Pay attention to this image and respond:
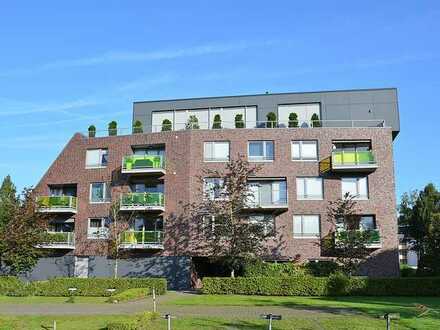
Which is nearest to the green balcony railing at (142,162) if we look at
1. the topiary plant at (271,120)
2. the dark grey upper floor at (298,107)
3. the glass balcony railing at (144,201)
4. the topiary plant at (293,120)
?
the glass balcony railing at (144,201)

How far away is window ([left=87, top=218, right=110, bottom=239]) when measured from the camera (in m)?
42.3

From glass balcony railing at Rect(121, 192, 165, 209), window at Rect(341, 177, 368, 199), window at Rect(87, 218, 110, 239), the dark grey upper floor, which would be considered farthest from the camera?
the dark grey upper floor

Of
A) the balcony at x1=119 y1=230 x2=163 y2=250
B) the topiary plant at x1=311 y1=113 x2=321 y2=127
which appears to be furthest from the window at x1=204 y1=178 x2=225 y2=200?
the topiary plant at x1=311 y1=113 x2=321 y2=127

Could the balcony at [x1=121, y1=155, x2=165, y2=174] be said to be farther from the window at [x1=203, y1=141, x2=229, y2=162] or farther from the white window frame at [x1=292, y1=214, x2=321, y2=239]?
the white window frame at [x1=292, y1=214, x2=321, y2=239]

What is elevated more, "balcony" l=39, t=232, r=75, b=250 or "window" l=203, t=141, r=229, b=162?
"window" l=203, t=141, r=229, b=162

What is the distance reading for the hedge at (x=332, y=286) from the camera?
30.4m

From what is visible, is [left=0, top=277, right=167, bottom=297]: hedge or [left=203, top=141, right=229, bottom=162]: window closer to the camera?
[left=0, top=277, right=167, bottom=297]: hedge

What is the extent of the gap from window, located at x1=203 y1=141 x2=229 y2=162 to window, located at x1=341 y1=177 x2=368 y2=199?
897 cm

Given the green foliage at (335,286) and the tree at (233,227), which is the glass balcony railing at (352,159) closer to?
the tree at (233,227)

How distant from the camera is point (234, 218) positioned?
34844mm

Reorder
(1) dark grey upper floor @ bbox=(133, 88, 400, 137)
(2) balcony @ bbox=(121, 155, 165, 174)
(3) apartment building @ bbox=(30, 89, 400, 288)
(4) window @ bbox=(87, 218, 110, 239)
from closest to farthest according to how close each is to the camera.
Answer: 1. (3) apartment building @ bbox=(30, 89, 400, 288)
2. (2) balcony @ bbox=(121, 155, 165, 174)
3. (4) window @ bbox=(87, 218, 110, 239)
4. (1) dark grey upper floor @ bbox=(133, 88, 400, 137)

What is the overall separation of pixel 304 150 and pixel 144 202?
492 inches

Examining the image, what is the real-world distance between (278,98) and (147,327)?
33.5 m

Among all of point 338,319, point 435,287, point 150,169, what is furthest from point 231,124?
point 338,319
